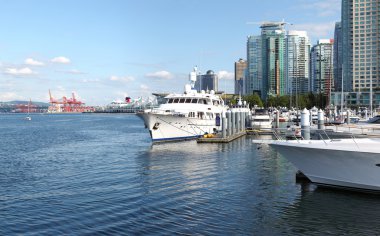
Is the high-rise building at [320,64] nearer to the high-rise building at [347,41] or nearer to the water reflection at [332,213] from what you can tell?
the high-rise building at [347,41]

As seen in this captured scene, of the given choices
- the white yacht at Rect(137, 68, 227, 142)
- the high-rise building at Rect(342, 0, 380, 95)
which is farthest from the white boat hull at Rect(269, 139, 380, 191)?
the high-rise building at Rect(342, 0, 380, 95)

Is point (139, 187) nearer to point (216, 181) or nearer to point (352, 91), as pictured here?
point (216, 181)

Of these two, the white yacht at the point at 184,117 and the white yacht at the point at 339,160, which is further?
the white yacht at the point at 184,117

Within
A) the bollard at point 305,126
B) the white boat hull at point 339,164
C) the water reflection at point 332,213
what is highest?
the bollard at point 305,126

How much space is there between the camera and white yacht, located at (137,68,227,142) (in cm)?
4569

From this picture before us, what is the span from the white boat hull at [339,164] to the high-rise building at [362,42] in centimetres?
15382

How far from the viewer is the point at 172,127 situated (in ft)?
153

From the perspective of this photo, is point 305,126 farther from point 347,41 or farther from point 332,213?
point 347,41

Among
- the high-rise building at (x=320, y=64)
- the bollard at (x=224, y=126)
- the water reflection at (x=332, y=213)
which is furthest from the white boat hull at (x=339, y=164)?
the high-rise building at (x=320, y=64)

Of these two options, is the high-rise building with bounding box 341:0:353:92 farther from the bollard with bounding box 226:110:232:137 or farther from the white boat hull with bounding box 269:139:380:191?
the white boat hull with bounding box 269:139:380:191

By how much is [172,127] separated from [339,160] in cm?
3064

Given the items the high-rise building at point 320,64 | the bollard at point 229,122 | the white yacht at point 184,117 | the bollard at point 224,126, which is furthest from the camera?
the high-rise building at point 320,64

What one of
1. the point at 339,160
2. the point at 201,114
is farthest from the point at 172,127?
the point at 339,160

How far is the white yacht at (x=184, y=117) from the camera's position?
4569cm
